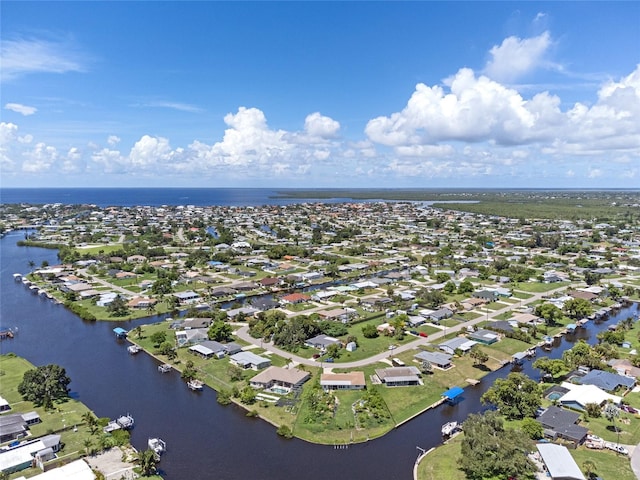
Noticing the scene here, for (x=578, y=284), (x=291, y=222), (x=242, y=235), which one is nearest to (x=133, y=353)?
(x=578, y=284)

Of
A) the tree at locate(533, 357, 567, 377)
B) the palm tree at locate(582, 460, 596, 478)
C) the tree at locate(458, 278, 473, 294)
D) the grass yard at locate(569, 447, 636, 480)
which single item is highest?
the tree at locate(458, 278, 473, 294)

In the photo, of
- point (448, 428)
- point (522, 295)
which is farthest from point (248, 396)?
point (522, 295)

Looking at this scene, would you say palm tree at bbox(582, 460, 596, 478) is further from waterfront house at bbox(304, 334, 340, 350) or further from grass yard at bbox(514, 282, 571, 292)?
grass yard at bbox(514, 282, 571, 292)

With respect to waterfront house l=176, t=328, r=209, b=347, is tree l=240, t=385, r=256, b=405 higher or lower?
lower

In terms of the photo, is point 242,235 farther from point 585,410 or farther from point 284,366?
point 585,410

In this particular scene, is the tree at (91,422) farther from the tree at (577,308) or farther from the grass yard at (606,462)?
the tree at (577,308)

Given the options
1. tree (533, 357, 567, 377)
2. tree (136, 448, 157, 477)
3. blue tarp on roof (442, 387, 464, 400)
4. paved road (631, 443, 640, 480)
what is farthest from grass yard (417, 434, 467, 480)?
tree (136, 448, 157, 477)
